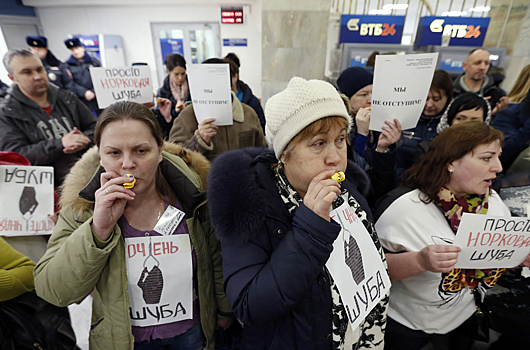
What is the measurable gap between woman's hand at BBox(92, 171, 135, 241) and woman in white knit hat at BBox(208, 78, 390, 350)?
364mm

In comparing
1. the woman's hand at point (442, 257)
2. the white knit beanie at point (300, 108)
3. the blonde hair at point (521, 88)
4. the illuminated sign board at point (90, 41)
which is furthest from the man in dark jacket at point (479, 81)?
the illuminated sign board at point (90, 41)

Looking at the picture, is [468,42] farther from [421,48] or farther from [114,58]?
[114,58]

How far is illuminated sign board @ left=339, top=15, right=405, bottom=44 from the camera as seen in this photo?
17.7 ft

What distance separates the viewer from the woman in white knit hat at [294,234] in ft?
3.07

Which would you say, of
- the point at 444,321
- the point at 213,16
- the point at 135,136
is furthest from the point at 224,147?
the point at 213,16

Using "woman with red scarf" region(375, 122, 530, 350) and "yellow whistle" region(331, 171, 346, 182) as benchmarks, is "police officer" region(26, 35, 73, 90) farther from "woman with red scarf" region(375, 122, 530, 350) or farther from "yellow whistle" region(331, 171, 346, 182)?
"woman with red scarf" region(375, 122, 530, 350)

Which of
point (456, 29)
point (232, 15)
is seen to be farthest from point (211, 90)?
point (232, 15)

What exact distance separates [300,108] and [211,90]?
133 centimetres

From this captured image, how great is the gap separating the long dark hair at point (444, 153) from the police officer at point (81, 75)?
5.52 metres

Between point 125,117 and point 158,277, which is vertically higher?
point 125,117

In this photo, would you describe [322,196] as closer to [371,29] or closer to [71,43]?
[371,29]

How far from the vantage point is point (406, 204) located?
5.01 ft

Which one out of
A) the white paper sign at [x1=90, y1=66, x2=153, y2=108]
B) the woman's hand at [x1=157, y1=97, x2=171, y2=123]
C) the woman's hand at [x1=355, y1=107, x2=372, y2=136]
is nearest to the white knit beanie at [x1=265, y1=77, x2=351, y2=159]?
the woman's hand at [x1=355, y1=107, x2=372, y2=136]

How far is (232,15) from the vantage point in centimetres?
867
